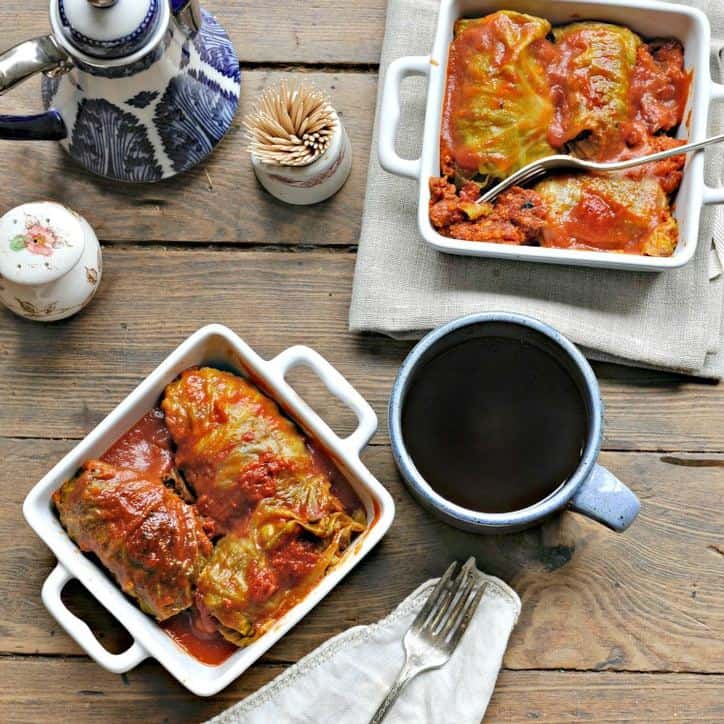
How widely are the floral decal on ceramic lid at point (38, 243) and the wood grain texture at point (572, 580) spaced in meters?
0.33

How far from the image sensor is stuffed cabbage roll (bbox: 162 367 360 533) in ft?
3.72

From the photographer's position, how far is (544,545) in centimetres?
125

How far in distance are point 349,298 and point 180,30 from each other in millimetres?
387

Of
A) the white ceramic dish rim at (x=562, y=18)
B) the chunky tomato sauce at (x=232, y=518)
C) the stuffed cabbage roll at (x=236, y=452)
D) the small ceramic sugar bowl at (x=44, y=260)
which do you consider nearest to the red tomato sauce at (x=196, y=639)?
the chunky tomato sauce at (x=232, y=518)

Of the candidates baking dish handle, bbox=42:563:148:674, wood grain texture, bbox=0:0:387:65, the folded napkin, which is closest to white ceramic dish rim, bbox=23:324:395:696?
baking dish handle, bbox=42:563:148:674

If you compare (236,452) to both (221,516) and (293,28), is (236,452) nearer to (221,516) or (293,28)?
(221,516)

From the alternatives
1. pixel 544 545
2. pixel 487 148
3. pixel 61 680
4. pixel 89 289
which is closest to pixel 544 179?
pixel 487 148

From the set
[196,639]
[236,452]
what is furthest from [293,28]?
[196,639]

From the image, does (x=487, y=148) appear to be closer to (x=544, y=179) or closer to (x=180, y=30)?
(x=544, y=179)

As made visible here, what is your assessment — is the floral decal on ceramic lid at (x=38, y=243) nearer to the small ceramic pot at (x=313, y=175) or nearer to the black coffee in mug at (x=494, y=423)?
the small ceramic pot at (x=313, y=175)

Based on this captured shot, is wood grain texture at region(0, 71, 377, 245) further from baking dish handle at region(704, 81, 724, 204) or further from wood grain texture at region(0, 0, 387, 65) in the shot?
baking dish handle at region(704, 81, 724, 204)

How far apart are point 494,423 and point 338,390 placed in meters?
0.18

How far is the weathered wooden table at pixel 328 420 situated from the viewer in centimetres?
124

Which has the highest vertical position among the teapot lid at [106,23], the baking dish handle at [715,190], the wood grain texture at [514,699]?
the teapot lid at [106,23]
